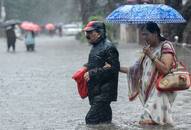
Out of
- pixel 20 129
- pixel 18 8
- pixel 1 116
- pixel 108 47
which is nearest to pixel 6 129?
pixel 20 129

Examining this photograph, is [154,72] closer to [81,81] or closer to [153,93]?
[153,93]

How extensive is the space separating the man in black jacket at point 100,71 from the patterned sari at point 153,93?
368mm

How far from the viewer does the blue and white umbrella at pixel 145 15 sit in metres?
9.02

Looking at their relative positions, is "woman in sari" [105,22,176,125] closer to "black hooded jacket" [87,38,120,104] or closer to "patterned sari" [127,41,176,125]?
"patterned sari" [127,41,176,125]

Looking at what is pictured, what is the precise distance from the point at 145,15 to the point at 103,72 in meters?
0.99

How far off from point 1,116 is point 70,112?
1250mm

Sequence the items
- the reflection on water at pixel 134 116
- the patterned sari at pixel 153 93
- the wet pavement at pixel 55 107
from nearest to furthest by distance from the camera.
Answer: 1. the patterned sari at pixel 153 93
2. the reflection on water at pixel 134 116
3. the wet pavement at pixel 55 107

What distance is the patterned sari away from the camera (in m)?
8.90

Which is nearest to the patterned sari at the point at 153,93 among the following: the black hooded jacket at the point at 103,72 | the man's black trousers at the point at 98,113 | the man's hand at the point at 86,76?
the black hooded jacket at the point at 103,72

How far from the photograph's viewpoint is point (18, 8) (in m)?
86.4

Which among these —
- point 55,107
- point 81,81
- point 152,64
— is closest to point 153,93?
point 152,64

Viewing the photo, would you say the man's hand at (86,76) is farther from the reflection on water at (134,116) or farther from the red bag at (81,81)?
the reflection on water at (134,116)

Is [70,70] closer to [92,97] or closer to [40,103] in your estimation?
[40,103]

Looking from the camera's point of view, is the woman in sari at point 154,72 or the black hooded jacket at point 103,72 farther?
the black hooded jacket at point 103,72
